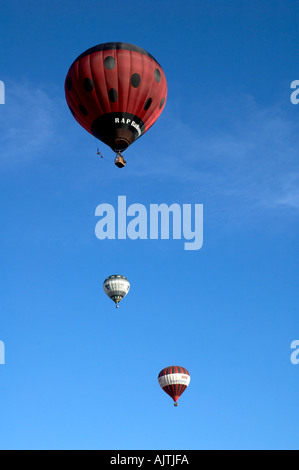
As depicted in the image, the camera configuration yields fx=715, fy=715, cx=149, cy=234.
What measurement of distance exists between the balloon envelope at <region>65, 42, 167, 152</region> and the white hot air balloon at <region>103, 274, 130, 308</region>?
25.5 meters

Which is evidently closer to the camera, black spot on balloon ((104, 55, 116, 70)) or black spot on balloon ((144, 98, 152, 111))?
black spot on balloon ((104, 55, 116, 70))

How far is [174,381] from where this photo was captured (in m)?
61.8

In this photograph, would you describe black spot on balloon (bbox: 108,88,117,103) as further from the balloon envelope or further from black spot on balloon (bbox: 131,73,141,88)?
black spot on balloon (bbox: 131,73,141,88)

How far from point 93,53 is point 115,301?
96.4 feet

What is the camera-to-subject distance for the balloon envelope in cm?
3947

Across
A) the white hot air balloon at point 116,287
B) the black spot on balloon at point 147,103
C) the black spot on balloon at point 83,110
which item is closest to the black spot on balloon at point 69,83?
the black spot on balloon at point 83,110

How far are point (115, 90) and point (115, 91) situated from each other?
58mm

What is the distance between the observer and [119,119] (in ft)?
132

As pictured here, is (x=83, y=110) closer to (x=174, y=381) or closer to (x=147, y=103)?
(x=147, y=103)

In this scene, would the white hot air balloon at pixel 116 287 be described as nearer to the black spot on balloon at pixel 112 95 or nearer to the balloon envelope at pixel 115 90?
the balloon envelope at pixel 115 90

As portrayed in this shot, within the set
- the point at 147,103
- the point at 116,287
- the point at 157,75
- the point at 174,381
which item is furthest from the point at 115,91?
the point at 174,381

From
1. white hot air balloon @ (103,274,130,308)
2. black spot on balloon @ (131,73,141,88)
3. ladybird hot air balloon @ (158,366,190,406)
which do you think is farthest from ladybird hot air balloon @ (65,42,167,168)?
ladybird hot air balloon @ (158,366,190,406)
